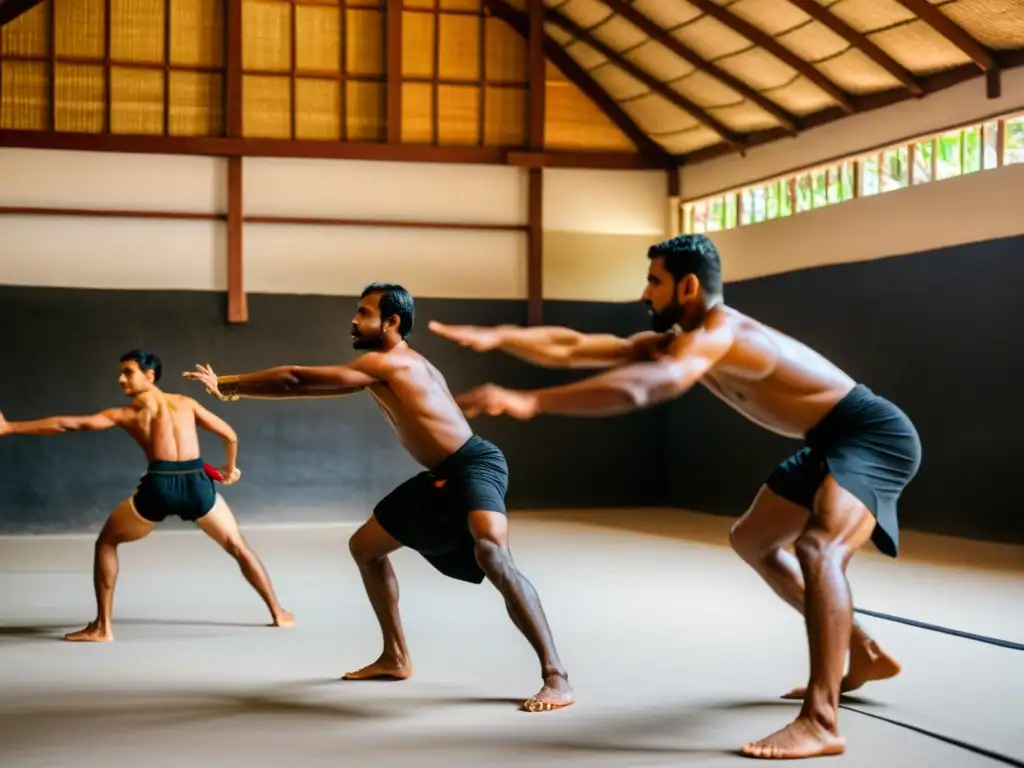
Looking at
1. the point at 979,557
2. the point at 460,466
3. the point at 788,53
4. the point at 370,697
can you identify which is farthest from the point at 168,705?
the point at 788,53

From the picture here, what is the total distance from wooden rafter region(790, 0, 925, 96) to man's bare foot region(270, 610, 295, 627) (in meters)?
6.42

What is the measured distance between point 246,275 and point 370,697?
8693 millimetres

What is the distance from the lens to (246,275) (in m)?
12.6

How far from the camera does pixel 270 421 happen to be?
12703 mm

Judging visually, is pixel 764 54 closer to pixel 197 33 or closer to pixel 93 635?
pixel 197 33

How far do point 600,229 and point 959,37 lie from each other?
15.3ft

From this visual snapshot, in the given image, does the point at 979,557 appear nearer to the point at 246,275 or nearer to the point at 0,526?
the point at 246,275

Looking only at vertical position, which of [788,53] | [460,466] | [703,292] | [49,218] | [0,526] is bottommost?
[0,526]

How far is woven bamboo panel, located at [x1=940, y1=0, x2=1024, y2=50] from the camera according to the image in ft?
29.7

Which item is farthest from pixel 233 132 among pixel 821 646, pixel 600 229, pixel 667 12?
pixel 821 646

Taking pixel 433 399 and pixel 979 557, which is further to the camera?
pixel 979 557

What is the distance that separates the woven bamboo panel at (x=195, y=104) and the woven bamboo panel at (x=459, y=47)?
203cm

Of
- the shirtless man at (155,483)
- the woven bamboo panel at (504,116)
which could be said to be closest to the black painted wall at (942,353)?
the woven bamboo panel at (504,116)

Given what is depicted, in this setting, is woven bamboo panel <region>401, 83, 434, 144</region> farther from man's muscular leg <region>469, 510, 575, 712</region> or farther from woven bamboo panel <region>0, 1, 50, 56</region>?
man's muscular leg <region>469, 510, 575, 712</region>
